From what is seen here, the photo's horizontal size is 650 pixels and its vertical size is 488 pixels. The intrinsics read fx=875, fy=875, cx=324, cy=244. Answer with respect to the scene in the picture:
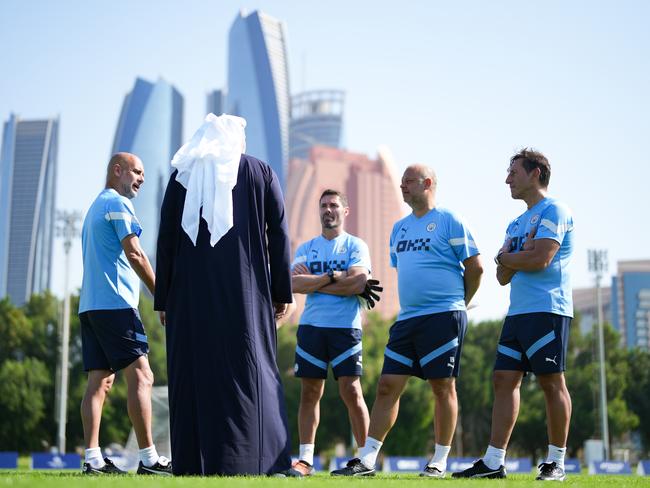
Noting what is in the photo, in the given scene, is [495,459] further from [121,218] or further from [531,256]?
[121,218]

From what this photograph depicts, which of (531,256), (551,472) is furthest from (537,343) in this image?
(551,472)

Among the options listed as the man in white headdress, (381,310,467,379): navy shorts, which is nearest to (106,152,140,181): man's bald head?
the man in white headdress

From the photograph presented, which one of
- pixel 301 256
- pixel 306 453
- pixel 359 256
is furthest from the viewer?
pixel 301 256

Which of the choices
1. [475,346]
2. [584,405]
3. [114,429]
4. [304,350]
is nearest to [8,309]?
[114,429]

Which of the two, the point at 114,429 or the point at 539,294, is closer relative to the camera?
the point at 539,294

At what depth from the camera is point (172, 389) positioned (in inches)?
241

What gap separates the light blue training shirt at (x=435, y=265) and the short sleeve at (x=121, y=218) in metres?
2.41

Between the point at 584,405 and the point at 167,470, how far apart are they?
49.4 meters

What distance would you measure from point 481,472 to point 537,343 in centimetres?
115

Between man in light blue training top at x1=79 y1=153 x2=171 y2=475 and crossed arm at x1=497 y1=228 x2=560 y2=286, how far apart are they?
9.62 feet

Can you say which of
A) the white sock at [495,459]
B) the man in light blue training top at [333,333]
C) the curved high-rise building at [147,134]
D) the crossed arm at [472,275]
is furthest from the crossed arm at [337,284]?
the curved high-rise building at [147,134]

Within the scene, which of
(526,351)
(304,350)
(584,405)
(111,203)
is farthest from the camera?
(584,405)

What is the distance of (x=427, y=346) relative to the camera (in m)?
7.63

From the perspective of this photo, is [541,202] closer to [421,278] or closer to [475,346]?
[421,278]
